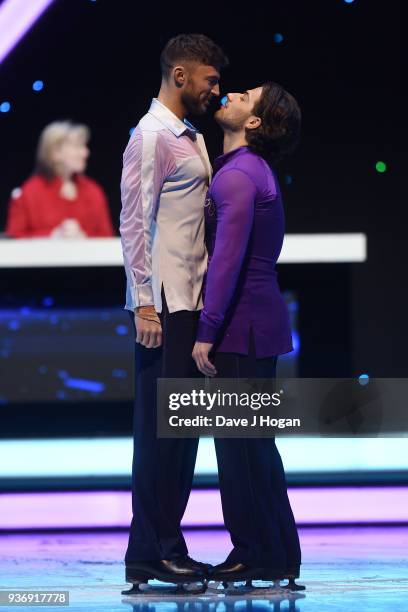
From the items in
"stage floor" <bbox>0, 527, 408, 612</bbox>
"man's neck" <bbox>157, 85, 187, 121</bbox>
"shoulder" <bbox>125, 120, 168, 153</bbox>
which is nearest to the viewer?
"stage floor" <bbox>0, 527, 408, 612</bbox>

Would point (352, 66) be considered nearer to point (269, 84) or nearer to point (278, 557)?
point (269, 84)

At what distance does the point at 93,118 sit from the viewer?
449 centimetres

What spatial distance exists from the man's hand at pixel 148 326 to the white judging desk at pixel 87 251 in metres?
1.80

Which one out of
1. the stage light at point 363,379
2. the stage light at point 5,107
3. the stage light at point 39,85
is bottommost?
the stage light at point 363,379

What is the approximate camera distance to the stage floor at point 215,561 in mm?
2521

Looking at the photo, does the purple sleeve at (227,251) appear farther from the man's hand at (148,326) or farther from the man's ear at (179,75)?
the man's ear at (179,75)

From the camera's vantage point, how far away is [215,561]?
322 centimetres

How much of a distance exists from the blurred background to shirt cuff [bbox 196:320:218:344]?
1745mm

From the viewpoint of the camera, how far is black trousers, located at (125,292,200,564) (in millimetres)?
2643

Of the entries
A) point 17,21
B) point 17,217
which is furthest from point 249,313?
point 17,21

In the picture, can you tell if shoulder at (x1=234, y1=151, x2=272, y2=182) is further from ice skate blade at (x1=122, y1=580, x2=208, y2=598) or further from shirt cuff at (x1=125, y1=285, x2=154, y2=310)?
ice skate blade at (x1=122, y1=580, x2=208, y2=598)

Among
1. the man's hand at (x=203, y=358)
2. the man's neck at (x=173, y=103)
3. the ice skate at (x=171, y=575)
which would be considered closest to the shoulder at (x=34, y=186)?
the man's neck at (x=173, y=103)

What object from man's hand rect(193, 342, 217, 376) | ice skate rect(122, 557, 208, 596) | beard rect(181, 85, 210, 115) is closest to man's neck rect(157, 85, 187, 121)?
beard rect(181, 85, 210, 115)

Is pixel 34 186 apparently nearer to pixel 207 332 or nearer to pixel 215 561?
pixel 215 561
